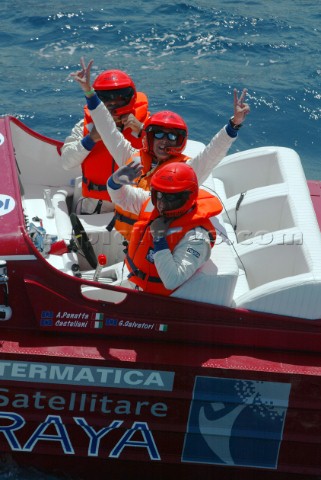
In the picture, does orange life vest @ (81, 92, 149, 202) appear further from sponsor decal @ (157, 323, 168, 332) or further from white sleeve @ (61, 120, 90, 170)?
sponsor decal @ (157, 323, 168, 332)

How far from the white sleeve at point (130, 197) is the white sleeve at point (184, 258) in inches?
24.3

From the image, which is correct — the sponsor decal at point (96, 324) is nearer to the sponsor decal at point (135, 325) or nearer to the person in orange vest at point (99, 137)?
the sponsor decal at point (135, 325)

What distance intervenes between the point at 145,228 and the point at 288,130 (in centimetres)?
574

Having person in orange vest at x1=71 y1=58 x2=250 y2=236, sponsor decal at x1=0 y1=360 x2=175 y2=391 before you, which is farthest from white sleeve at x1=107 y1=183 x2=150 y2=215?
sponsor decal at x1=0 y1=360 x2=175 y2=391

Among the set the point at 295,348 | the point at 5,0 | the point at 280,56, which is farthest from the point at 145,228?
the point at 5,0

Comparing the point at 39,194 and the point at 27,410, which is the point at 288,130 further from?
the point at 27,410

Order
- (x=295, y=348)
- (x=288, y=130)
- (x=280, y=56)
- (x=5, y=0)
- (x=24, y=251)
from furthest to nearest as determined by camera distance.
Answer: (x=5, y=0)
(x=280, y=56)
(x=288, y=130)
(x=295, y=348)
(x=24, y=251)

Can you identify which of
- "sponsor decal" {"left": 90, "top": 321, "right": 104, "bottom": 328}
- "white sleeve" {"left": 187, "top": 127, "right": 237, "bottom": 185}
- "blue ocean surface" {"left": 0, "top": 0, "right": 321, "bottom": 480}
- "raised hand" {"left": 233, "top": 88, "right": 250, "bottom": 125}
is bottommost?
"blue ocean surface" {"left": 0, "top": 0, "right": 321, "bottom": 480}

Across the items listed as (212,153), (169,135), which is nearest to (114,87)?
(169,135)

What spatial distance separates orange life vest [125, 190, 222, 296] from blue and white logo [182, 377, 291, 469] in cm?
68

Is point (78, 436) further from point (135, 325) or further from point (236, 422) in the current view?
point (236, 422)

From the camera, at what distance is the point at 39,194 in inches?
276

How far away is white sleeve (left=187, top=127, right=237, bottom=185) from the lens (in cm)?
575

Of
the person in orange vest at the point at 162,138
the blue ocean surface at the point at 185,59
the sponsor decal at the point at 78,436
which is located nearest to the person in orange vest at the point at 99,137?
the person in orange vest at the point at 162,138
